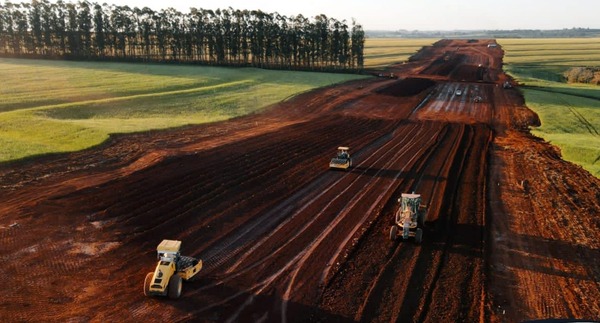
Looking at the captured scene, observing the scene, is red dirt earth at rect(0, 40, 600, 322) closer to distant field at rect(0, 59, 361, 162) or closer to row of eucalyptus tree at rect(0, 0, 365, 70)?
distant field at rect(0, 59, 361, 162)

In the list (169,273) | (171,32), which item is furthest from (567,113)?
(171,32)

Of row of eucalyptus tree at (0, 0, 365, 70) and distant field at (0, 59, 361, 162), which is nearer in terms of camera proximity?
distant field at (0, 59, 361, 162)

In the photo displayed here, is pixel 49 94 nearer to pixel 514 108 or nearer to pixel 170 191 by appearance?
pixel 170 191

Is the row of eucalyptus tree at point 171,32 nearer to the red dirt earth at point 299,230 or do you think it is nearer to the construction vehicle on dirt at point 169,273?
the red dirt earth at point 299,230

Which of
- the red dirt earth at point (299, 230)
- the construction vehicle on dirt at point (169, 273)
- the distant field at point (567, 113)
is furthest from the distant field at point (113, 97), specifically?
the distant field at point (567, 113)

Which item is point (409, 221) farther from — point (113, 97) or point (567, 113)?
point (113, 97)

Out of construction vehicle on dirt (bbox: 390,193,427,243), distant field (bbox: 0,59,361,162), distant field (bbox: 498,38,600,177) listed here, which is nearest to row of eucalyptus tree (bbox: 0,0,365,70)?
distant field (bbox: 0,59,361,162)
